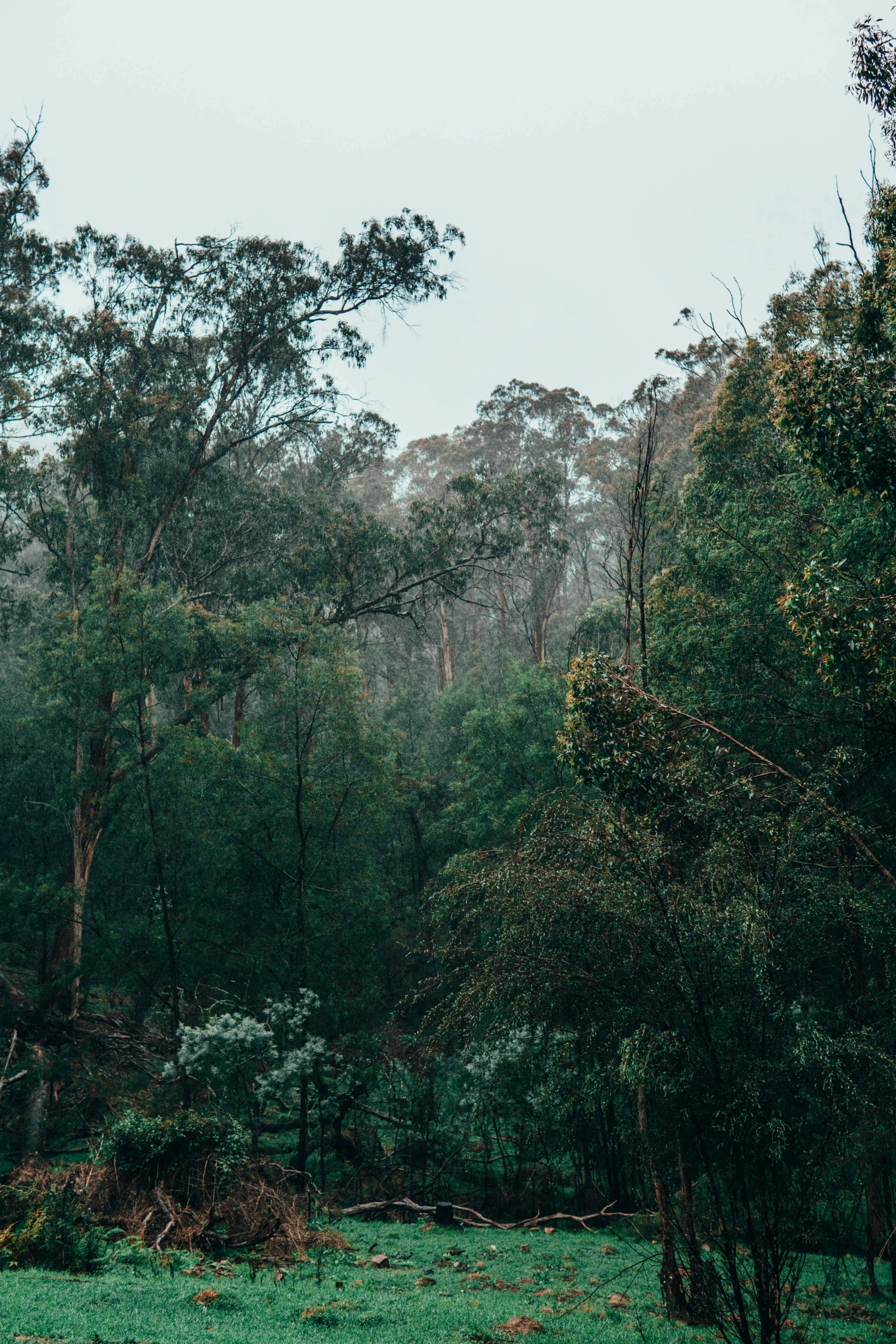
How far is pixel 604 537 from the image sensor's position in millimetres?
47656

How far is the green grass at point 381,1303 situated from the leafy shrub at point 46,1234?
0.28 m

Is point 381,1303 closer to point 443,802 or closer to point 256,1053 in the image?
point 256,1053

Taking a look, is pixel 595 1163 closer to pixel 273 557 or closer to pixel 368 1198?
pixel 368 1198

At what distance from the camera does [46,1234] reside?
8.27m

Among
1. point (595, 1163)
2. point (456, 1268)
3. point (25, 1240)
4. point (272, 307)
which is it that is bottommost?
point (595, 1163)

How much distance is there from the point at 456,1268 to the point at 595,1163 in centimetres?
702

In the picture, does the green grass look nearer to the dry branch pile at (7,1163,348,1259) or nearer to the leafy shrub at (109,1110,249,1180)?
the dry branch pile at (7,1163,348,1259)

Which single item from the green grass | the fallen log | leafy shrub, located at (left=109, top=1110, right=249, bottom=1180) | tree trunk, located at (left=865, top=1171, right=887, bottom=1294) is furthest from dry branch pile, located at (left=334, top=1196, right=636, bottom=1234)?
tree trunk, located at (left=865, top=1171, right=887, bottom=1294)

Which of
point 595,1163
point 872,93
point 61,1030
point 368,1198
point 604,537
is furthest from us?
point 604,537

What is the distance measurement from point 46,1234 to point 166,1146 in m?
3.30

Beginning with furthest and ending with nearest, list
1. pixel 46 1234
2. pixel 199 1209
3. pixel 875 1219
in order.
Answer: pixel 875 1219, pixel 199 1209, pixel 46 1234

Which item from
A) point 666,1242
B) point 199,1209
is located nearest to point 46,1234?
point 199,1209

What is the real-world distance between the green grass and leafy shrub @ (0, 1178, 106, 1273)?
0.91 feet

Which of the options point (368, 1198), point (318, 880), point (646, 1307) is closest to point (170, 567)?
point (318, 880)
